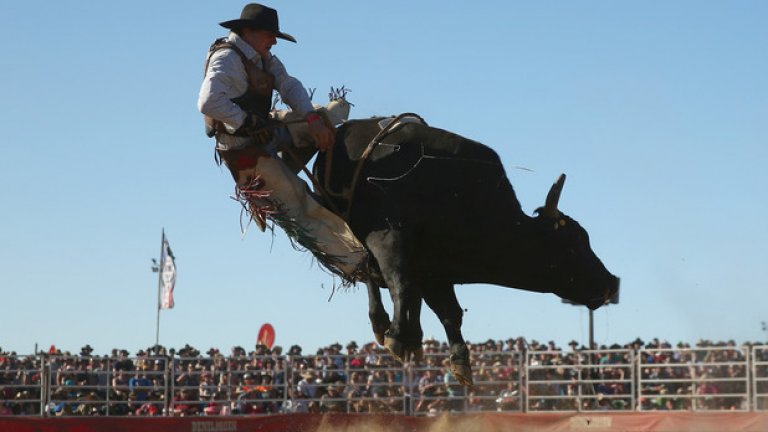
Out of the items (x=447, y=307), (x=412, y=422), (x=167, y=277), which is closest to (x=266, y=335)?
(x=167, y=277)

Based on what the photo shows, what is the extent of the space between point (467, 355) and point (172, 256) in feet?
87.8

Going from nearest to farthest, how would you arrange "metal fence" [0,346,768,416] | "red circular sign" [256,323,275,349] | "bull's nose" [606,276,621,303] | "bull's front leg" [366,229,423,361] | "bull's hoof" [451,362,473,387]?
"bull's front leg" [366,229,423,361] → "bull's hoof" [451,362,473,387] → "bull's nose" [606,276,621,303] → "metal fence" [0,346,768,416] → "red circular sign" [256,323,275,349]

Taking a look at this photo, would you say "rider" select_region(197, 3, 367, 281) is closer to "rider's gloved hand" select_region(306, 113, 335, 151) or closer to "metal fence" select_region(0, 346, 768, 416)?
"rider's gloved hand" select_region(306, 113, 335, 151)

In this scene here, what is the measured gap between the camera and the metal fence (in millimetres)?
17234

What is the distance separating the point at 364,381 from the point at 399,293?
1251 cm

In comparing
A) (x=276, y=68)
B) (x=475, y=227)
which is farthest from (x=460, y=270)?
(x=276, y=68)

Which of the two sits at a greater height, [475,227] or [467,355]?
[475,227]

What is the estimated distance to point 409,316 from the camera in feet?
22.6

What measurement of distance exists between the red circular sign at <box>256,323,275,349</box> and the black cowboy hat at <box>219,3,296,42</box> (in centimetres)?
1988

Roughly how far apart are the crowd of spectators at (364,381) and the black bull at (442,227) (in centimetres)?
1014

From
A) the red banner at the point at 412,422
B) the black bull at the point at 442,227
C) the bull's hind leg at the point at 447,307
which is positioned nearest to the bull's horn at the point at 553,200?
the black bull at the point at 442,227

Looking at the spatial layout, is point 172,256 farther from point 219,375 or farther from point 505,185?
point 505,185

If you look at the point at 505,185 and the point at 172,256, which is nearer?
the point at 505,185

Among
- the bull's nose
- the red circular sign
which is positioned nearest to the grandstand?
the red circular sign
